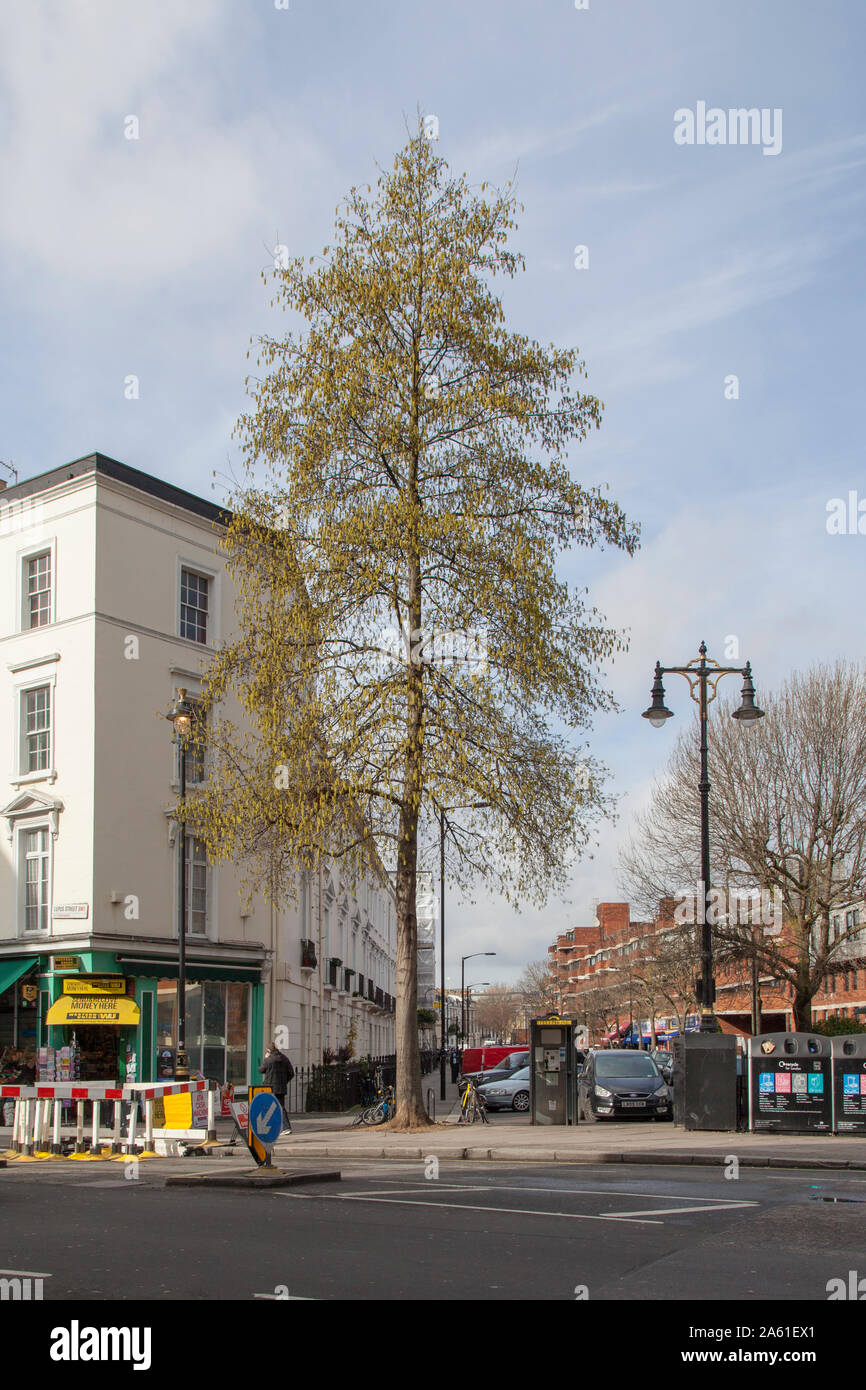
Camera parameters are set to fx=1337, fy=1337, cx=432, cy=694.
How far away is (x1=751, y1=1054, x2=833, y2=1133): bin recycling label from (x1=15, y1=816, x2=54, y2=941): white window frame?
15523mm

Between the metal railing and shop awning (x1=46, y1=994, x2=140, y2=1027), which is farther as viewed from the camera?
the metal railing

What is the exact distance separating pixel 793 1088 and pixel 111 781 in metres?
15.6

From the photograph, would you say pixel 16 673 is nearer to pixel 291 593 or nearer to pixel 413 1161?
pixel 291 593

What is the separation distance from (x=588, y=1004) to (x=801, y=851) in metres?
70.6

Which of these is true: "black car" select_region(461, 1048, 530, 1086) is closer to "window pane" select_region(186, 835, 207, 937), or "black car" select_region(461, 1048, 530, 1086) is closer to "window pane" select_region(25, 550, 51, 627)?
"window pane" select_region(186, 835, 207, 937)

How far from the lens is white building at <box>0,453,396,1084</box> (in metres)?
28.6

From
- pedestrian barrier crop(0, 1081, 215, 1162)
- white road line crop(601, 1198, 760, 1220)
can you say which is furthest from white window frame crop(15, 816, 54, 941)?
white road line crop(601, 1198, 760, 1220)

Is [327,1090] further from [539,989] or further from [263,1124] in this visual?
[539,989]

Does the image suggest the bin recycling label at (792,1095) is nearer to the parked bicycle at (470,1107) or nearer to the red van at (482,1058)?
the parked bicycle at (470,1107)

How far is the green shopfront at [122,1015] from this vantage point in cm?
2819

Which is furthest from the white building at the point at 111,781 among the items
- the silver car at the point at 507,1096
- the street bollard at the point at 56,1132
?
the street bollard at the point at 56,1132

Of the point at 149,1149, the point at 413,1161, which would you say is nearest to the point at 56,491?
the point at 149,1149

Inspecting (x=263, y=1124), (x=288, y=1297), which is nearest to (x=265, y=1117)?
(x=263, y=1124)

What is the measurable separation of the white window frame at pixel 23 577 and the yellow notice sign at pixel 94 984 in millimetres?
7844
